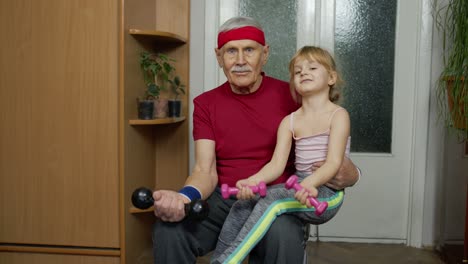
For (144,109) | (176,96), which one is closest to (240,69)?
(144,109)

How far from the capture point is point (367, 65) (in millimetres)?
2838

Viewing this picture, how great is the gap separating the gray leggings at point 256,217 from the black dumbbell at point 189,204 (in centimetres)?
12

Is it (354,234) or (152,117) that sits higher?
(152,117)

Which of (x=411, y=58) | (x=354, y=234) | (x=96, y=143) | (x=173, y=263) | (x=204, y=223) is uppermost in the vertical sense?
(x=411, y=58)

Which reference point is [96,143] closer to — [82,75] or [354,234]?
[82,75]

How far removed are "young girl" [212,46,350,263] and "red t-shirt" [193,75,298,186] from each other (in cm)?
13

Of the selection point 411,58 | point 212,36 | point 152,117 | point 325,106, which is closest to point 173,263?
point 325,106

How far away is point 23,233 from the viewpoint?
238 cm

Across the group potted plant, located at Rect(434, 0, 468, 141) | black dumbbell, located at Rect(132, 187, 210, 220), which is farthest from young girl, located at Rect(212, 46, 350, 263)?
potted plant, located at Rect(434, 0, 468, 141)

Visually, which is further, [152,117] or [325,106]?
[152,117]

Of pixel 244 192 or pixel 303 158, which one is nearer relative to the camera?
pixel 244 192

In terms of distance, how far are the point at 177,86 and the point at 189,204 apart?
1.39 m

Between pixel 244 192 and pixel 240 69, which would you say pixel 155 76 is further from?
pixel 244 192

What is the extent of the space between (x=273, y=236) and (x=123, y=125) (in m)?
1.14
